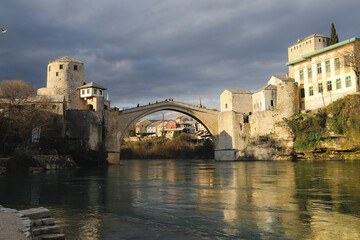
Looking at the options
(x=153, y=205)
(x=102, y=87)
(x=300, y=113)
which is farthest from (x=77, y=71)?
(x=153, y=205)

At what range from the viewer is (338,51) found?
39.0 meters

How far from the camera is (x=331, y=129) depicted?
3775cm

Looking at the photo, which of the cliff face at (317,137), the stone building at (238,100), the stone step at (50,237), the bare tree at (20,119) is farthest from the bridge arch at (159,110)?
the stone step at (50,237)

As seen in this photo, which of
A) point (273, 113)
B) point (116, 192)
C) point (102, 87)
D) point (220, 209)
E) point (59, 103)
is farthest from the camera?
point (273, 113)

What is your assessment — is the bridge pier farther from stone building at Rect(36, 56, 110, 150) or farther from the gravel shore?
the gravel shore

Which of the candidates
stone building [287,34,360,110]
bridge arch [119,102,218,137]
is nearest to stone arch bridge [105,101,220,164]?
bridge arch [119,102,218,137]

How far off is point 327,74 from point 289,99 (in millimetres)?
6309

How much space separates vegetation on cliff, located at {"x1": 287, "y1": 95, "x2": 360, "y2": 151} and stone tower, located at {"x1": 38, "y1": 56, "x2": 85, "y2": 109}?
29163 millimetres

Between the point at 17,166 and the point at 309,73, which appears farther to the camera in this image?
the point at 309,73

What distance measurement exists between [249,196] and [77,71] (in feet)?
123

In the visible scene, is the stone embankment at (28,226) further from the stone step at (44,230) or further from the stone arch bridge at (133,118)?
the stone arch bridge at (133,118)

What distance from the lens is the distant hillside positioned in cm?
3562

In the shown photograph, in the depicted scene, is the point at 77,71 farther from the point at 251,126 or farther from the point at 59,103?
the point at 251,126

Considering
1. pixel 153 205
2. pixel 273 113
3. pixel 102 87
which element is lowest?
pixel 153 205
